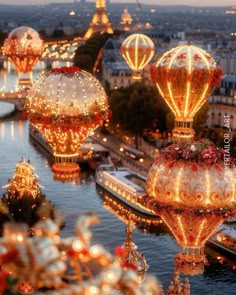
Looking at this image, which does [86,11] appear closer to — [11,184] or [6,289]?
[11,184]

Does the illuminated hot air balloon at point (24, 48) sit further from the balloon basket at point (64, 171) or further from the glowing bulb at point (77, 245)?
the glowing bulb at point (77, 245)

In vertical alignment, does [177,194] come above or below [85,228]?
below

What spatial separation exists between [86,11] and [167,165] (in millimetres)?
155032

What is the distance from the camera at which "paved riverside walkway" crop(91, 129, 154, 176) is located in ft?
75.3

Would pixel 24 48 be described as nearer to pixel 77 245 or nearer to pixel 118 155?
pixel 118 155

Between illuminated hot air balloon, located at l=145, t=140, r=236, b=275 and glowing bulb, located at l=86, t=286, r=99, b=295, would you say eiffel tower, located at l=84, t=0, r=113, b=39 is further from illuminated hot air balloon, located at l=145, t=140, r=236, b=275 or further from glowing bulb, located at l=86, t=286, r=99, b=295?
glowing bulb, located at l=86, t=286, r=99, b=295

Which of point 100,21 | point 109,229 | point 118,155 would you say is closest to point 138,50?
point 118,155

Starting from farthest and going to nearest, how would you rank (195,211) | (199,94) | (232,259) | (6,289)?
(232,259), (199,94), (195,211), (6,289)

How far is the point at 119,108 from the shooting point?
2588cm

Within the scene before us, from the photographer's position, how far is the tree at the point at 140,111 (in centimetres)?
2531

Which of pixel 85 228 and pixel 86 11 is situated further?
pixel 86 11

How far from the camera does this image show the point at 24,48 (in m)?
17.2

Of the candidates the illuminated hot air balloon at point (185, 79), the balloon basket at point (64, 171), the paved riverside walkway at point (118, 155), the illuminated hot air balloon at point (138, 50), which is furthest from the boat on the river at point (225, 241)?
the illuminated hot air balloon at point (138, 50)

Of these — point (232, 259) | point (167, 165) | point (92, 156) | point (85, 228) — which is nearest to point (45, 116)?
point (167, 165)
